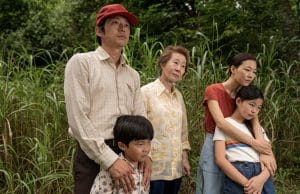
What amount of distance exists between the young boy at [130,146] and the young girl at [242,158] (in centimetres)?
59

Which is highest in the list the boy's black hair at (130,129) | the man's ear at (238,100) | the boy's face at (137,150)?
the man's ear at (238,100)

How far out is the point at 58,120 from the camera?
13.4ft

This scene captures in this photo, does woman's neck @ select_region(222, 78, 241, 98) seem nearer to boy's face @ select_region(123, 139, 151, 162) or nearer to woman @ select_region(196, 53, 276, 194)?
woman @ select_region(196, 53, 276, 194)

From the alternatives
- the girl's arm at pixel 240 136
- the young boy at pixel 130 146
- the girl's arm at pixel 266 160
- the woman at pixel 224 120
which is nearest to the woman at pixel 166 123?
the woman at pixel 224 120

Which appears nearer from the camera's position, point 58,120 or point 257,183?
point 257,183

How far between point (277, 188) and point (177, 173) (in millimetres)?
1653

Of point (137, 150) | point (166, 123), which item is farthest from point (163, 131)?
point (137, 150)

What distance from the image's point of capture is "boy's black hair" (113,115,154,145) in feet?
8.11

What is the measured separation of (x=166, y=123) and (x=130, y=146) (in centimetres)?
54

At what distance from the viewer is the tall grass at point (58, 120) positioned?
3.77 meters

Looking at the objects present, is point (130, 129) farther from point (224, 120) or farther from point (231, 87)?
point (231, 87)

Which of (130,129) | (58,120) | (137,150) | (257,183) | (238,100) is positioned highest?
(238,100)

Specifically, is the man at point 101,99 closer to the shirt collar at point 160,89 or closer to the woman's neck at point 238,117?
the shirt collar at point 160,89

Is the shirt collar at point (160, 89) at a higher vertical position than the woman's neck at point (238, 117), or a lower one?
higher
